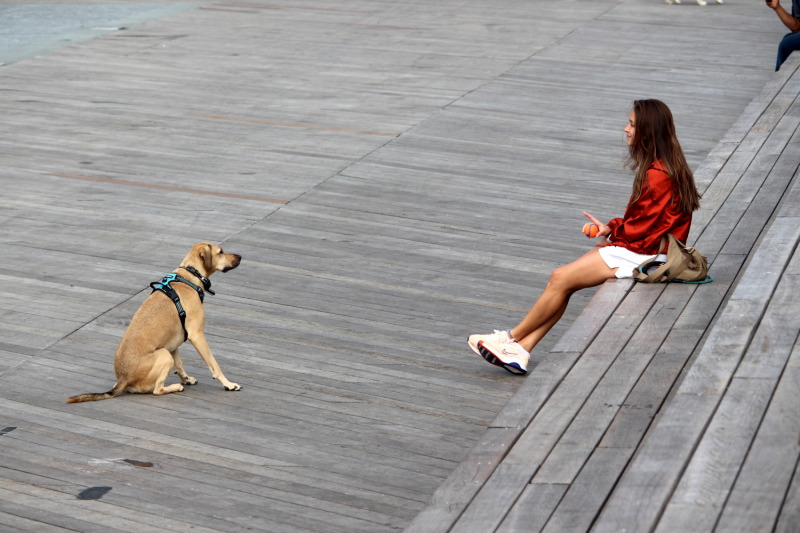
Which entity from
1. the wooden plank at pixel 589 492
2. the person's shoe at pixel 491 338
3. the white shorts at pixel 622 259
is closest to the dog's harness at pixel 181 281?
the person's shoe at pixel 491 338

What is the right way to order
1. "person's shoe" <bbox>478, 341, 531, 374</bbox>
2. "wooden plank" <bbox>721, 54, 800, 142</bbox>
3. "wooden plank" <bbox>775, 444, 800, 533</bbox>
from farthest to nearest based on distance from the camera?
1. "wooden plank" <bbox>721, 54, 800, 142</bbox>
2. "person's shoe" <bbox>478, 341, 531, 374</bbox>
3. "wooden plank" <bbox>775, 444, 800, 533</bbox>

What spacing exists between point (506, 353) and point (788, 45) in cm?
756

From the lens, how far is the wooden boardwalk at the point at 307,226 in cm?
471

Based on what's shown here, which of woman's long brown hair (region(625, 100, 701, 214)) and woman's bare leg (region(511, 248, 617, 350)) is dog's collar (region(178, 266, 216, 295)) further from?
woman's long brown hair (region(625, 100, 701, 214))

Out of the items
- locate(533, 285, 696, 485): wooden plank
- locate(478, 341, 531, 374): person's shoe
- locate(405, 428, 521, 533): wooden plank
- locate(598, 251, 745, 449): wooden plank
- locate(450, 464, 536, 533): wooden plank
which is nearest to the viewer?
locate(450, 464, 536, 533): wooden plank

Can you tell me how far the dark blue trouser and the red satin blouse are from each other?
264 inches

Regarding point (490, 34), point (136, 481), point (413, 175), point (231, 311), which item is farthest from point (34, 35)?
point (136, 481)

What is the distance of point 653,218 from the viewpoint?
16.6 ft

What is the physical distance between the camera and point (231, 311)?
21.7 ft

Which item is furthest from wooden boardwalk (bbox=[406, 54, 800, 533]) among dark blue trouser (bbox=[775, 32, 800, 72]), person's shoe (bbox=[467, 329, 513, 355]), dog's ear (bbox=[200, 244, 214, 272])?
dark blue trouser (bbox=[775, 32, 800, 72])

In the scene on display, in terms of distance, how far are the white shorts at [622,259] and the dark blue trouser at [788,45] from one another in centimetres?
677

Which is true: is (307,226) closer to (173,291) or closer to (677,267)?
(173,291)

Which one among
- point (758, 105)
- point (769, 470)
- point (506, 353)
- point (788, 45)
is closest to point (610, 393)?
point (769, 470)

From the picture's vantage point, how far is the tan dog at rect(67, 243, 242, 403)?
5.29m
